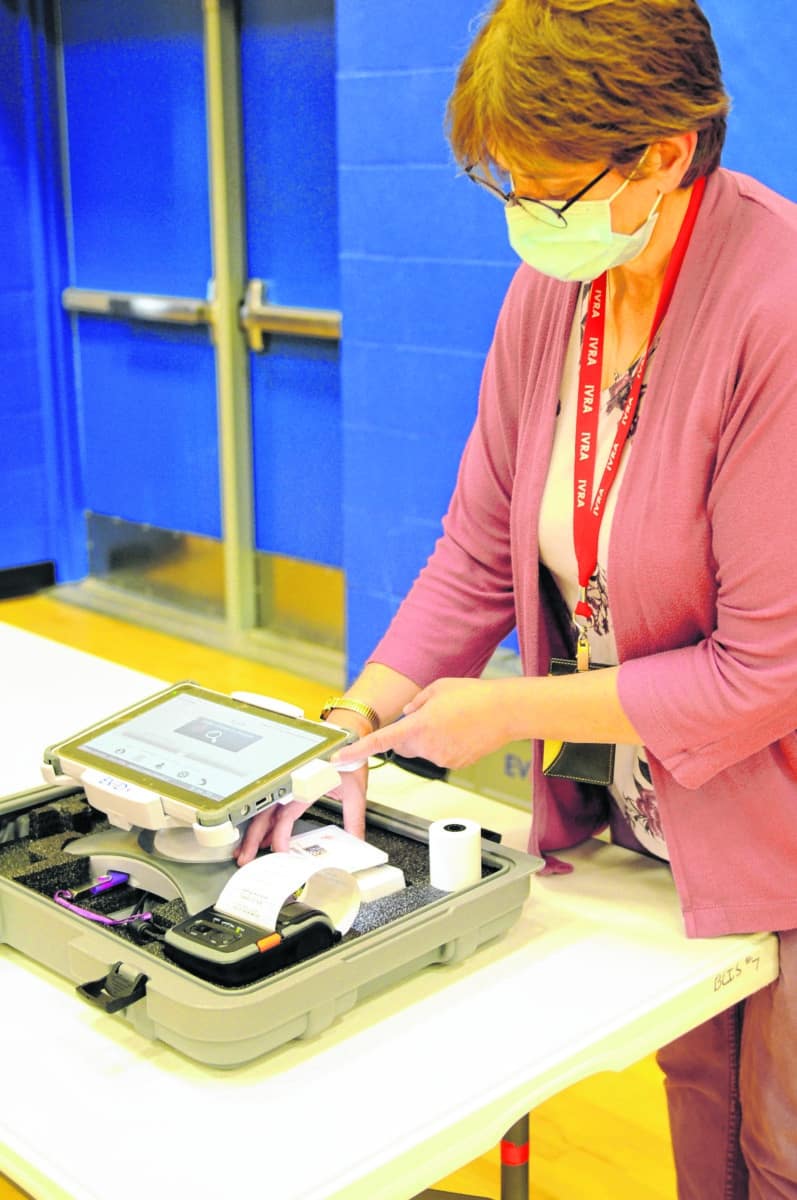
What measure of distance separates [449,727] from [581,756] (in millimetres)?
155

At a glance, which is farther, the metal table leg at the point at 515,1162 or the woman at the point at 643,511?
the metal table leg at the point at 515,1162

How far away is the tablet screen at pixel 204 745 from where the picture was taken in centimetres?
123

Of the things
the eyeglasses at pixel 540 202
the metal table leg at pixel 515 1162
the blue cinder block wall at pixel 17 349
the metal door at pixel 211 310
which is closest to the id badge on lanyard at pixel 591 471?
the eyeglasses at pixel 540 202

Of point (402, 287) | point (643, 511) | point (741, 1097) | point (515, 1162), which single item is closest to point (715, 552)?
point (643, 511)

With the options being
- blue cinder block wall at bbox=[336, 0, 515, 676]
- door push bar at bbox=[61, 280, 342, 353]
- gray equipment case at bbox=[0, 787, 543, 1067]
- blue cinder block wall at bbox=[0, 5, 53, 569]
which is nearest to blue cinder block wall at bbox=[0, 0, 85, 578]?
blue cinder block wall at bbox=[0, 5, 53, 569]

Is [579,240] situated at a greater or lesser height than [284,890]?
greater

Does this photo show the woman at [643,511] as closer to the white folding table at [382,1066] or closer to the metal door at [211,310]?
the white folding table at [382,1066]

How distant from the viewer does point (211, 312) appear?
4434mm

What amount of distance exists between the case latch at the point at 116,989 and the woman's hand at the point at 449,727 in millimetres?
289

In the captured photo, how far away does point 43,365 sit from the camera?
5.15 meters

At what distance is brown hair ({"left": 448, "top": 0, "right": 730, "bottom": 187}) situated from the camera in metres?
1.07

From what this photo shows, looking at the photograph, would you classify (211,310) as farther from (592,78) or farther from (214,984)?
(214,984)

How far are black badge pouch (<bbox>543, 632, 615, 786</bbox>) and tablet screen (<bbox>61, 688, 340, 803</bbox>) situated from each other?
23 centimetres

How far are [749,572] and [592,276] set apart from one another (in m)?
0.31
